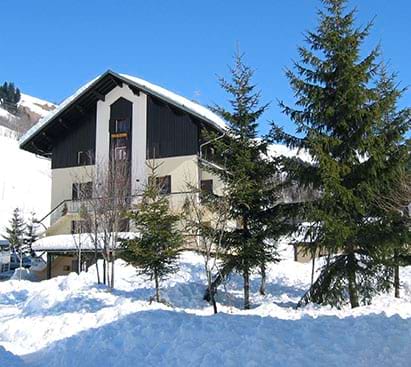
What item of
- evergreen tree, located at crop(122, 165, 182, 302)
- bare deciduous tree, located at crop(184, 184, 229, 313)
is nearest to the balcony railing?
bare deciduous tree, located at crop(184, 184, 229, 313)

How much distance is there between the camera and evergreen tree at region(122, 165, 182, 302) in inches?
569

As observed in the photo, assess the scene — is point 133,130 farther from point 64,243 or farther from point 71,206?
point 64,243

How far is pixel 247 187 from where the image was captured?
1512 centimetres

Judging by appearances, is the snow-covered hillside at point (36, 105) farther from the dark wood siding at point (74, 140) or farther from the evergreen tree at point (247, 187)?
the evergreen tree at point (247, 187)

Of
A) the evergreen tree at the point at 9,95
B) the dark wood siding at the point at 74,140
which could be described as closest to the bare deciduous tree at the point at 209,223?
the dark wood siding at the point at 74,140

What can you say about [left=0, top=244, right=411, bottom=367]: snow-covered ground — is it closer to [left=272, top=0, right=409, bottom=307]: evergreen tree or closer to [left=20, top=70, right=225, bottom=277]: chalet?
[left=272, top=0, right=409, bottom=307]: evergreen tree

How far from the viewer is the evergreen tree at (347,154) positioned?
1309cm

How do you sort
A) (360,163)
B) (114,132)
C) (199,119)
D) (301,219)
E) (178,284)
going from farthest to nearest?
1. (114,132)
2. (199,119)
3. (178,284)
4. (301,219)
5. (360,163)

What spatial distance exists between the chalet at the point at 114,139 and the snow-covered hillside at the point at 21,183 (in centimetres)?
3774

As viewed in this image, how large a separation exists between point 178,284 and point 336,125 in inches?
306

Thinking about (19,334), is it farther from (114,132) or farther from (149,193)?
(114,132)

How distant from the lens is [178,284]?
58.3 ft

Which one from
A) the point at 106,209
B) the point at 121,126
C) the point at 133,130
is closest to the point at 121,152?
the point at 133,130

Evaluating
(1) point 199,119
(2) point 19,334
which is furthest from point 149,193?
(1) point 199,119
